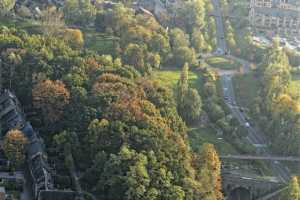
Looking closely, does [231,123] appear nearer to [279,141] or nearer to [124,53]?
[279,141]

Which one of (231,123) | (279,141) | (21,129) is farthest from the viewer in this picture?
(231,123)

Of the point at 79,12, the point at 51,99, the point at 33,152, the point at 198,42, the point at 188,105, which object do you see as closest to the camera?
the point at 33,152

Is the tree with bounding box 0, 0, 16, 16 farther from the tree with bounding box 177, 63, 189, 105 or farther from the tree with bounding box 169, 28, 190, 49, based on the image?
the tree with bounding box 177, 63, 189, 105

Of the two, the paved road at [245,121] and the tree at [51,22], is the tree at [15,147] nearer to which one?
the paved road at [245,121]

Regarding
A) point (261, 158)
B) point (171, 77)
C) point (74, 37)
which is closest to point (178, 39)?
point (171, 77)

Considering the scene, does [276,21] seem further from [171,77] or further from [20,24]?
[20,24]

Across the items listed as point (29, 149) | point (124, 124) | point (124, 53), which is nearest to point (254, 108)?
point (124, 53)

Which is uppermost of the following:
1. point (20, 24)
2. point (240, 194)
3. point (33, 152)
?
point (20, 24)
